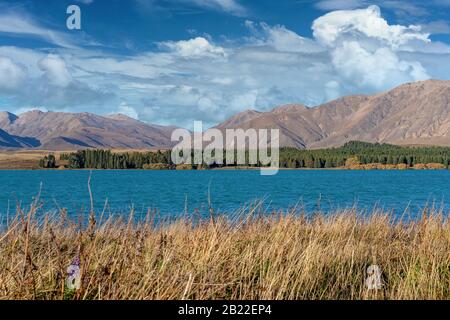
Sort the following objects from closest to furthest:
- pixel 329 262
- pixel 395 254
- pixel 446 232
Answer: pixel 329 262 < pixel 395 254 < pixel 446 232

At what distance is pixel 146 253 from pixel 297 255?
2.47m

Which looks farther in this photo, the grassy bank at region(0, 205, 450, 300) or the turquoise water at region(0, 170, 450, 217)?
the turquoise water at region(0, 170, 450, 217)

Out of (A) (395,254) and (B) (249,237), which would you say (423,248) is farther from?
(B) (249,237)

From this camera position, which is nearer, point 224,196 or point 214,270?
point 214,270

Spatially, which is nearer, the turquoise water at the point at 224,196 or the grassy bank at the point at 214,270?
the grassy bank at the point at 214,270

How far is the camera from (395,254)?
9.57m

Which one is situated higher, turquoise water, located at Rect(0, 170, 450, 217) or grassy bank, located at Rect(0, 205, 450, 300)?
grassy bank, located at Rect(0, 205, 450, 300)

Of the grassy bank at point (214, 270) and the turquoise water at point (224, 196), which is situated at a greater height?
the grassy bank at point (214, 270)

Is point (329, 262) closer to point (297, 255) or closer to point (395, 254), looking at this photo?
point (297, 255)

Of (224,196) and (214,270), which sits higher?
(214,270)
